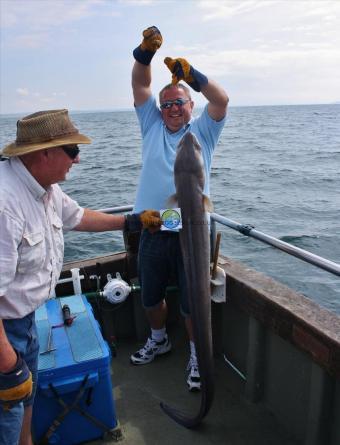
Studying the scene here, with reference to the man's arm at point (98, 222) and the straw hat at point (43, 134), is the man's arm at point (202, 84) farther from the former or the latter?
the straw hat at point (43, 134)

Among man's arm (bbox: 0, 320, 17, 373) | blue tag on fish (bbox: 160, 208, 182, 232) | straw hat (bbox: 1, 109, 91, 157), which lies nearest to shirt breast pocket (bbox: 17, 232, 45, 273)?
man's arm (bbox: 0, 320, 17, 373)

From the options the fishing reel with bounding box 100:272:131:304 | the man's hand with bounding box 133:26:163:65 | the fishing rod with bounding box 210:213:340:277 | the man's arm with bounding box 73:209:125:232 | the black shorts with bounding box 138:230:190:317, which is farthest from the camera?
the fishing reel with bounding box 100:272:131:304

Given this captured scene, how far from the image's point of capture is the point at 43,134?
93.7 inches

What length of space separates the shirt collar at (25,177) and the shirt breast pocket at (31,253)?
237mm

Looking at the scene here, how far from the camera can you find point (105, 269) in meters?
4.73

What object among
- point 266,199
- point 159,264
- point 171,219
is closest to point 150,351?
point 159,264

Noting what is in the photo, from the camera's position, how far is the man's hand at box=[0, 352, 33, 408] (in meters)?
2.23

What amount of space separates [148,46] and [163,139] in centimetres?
80

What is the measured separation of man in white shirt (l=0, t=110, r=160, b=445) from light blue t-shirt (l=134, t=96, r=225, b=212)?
1342 millimetres

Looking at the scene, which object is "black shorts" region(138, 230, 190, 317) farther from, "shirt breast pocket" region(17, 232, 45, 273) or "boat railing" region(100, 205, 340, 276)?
"shirt breast pocket" region(17, 232, 45, 273)

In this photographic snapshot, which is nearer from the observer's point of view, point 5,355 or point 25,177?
point 5,355

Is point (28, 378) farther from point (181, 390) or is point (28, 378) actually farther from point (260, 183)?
point (260, 183)

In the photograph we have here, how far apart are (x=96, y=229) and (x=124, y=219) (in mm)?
336

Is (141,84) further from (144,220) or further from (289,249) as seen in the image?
(289,249)
